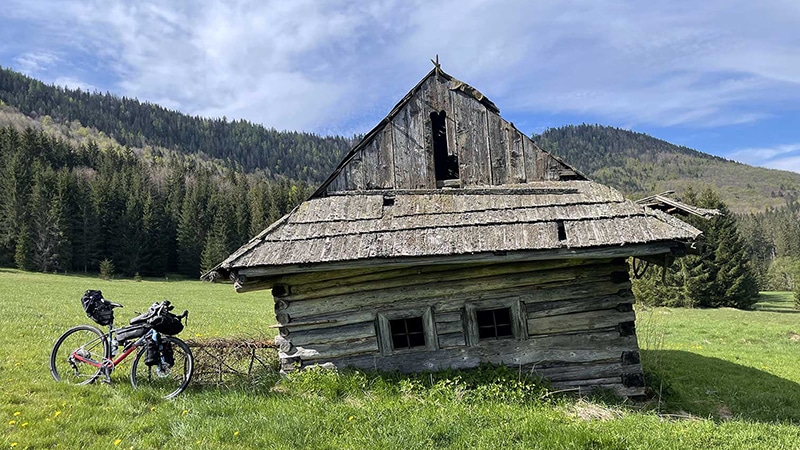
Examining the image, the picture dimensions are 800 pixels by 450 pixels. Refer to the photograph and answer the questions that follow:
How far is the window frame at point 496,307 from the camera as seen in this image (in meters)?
8.07

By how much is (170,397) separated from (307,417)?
2248 mm

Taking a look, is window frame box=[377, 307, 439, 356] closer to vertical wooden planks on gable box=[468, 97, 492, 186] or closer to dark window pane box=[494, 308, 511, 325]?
dark window pane box=[494, 308, 511, 325]

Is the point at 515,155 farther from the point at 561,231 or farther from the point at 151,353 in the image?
the point at 151,353

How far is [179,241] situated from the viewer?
61.8 m

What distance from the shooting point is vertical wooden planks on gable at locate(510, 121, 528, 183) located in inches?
366

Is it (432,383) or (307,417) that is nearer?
(307,417)

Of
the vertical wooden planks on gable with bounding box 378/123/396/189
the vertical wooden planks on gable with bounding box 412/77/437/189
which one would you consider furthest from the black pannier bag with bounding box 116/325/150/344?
the vertical wooden planks on gable with bounding box 412/77/437/189


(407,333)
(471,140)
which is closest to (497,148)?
(471,140)

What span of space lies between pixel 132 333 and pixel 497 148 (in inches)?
284

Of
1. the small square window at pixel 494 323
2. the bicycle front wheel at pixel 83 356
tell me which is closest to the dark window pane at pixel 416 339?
the small square window at pixel 494 323

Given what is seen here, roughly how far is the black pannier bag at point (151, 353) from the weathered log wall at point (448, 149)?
163 inches

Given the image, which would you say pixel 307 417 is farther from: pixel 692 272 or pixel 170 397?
pixel 692 272

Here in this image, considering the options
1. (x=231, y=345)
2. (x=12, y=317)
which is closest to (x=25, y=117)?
(x=12, y=317)

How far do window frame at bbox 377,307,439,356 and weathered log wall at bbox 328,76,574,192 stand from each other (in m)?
2.56
